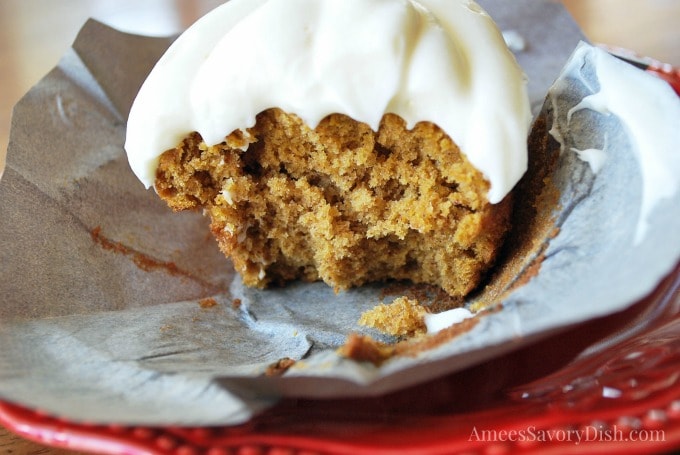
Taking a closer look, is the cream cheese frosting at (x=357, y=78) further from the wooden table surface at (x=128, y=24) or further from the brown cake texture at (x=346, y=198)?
the wooden table surface at (x=128, y=24)

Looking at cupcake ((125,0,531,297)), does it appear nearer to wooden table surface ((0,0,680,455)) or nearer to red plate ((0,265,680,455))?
red plate ((0,265,680,455))

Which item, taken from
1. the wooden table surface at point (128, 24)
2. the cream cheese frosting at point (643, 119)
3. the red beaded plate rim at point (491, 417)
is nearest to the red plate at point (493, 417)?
the red beaded plate rim at point (491, 417)

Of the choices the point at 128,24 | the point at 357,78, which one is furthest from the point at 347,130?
the point at 128,24

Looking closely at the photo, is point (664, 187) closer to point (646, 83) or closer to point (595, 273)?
point (595, 273)

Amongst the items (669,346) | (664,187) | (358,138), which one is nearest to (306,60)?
(358,138)

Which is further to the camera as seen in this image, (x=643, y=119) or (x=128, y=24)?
(x=128, y=24)

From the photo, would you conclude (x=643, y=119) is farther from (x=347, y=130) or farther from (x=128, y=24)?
(x=128, y=24)

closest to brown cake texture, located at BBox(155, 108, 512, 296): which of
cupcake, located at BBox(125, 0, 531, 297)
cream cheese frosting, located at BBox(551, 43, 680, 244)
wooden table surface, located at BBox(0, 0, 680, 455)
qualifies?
cupcake, located at BBox(125, 0, 531, 297)
